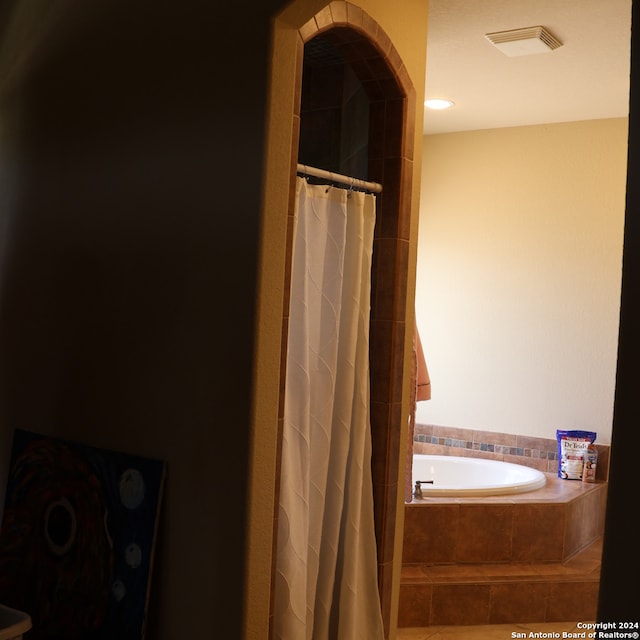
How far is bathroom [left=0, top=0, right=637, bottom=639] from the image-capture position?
7.78 feet

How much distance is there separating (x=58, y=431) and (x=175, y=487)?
69 cm

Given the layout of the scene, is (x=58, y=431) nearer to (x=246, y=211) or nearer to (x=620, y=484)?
(x=246, y=211)

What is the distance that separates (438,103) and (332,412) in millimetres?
2475

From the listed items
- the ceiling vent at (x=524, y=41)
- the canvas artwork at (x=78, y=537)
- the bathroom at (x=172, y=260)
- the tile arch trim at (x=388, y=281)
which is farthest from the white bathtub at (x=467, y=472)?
the canvas artwork at (x=78, y=537)

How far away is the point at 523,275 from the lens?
519 centimetres

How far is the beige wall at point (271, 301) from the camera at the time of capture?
2354 millimetres

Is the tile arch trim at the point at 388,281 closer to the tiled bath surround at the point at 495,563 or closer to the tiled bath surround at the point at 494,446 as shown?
the tiled bath surround at the point at 495,563

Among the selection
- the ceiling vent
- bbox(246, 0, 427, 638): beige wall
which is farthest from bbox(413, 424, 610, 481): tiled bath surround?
bbox(246, 0, 427, 638): beige wall

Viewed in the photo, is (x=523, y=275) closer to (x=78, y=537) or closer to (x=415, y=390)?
(x=415, y=390)

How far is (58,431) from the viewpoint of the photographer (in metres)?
3.03

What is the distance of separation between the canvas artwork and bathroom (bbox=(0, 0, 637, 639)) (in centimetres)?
7

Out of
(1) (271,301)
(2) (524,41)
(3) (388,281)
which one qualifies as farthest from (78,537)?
(2) (524,41)

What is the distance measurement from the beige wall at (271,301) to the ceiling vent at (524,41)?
1407 millimetres

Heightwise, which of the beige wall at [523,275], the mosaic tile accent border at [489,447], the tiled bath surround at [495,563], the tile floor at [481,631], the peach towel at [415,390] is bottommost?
the tile floor at [481,631]
